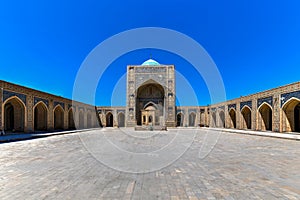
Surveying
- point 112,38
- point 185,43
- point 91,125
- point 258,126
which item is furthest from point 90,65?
point 91,125

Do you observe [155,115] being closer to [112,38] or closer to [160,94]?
[160,94]

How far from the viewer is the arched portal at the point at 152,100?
31688 millimetres

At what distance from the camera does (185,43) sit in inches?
436

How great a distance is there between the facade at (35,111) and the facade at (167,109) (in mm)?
7132

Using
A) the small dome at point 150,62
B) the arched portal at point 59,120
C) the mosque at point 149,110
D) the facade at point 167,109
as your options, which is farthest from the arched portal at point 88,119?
the small dome at point 150,62

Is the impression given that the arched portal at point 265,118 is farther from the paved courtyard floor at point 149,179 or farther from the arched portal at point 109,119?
the arched portal at point 109,119

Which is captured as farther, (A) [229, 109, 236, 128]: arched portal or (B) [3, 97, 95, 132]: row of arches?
(A) [229, 109, 236, 128]: arched portal

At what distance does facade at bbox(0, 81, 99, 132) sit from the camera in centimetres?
1406

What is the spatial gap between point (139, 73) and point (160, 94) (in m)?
5.65

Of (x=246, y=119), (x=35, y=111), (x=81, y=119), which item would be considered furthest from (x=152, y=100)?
(x=35, y=111)

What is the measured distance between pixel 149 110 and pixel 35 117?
17350mm

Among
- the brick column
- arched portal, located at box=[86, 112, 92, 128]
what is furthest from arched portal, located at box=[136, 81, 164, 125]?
the brick column

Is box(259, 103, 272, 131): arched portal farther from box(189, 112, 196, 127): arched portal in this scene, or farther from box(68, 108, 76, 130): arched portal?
box(68, 108, 76, 130): arched portal

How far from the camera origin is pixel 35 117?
18.8m
